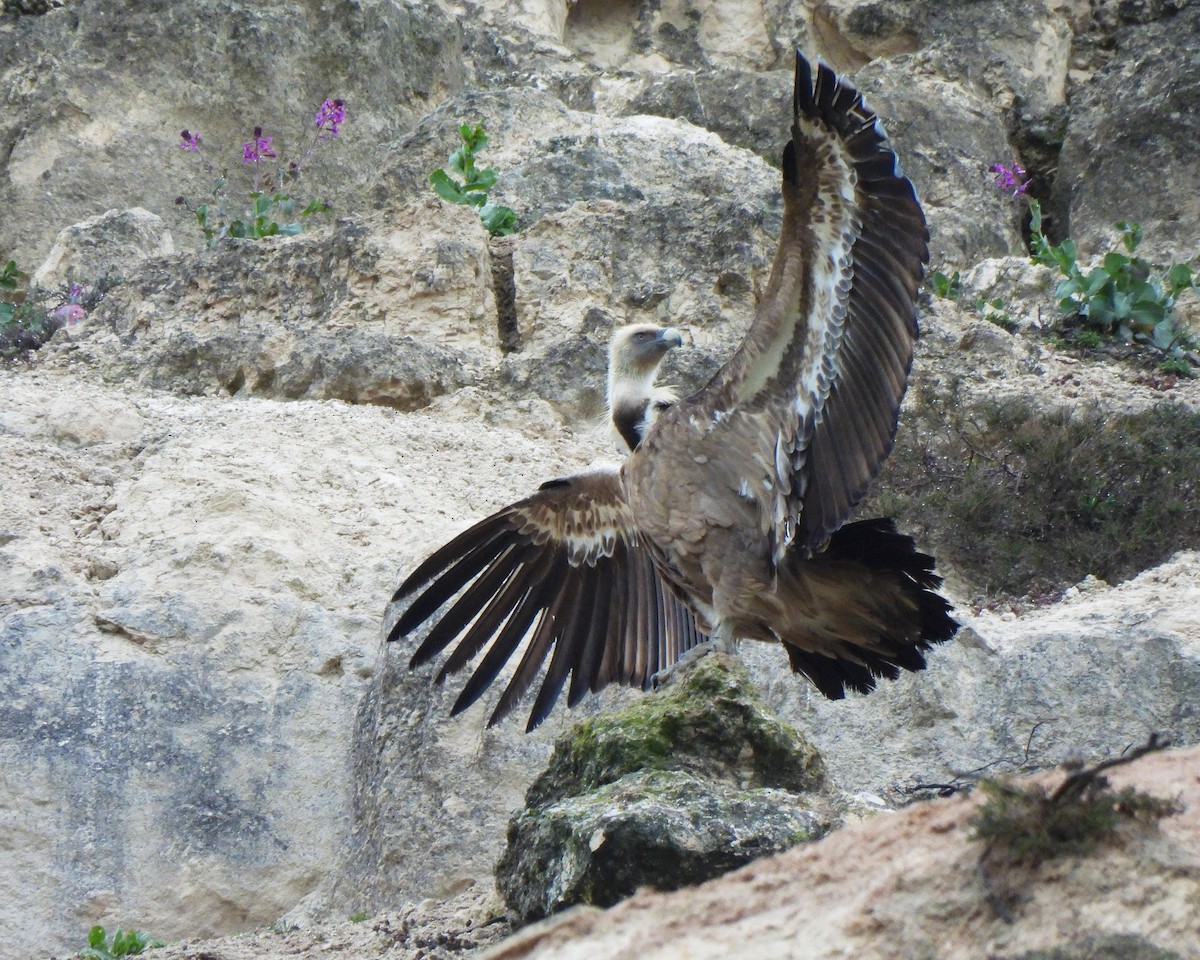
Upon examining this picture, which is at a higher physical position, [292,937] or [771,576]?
[771,576]

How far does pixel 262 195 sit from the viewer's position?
9.35m

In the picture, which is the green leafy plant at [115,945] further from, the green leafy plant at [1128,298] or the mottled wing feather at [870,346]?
the green leafy plant at [1128,298]

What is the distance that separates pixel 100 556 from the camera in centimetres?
600

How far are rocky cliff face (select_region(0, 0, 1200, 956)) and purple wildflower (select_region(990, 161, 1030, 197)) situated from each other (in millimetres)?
121

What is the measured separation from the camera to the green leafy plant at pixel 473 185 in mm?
8688

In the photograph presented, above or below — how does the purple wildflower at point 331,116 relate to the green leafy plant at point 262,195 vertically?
above

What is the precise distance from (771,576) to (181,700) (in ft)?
6.51

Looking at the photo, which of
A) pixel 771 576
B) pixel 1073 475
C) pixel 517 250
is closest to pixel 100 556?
pixel 771 576

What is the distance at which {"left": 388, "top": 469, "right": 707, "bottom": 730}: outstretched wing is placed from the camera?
5.65 meters

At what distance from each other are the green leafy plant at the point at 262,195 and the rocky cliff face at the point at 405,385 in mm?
185

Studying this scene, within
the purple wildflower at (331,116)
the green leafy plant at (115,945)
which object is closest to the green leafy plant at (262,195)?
the purple wildflower at (331,116)

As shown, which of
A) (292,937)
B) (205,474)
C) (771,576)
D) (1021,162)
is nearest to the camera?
(292,937)

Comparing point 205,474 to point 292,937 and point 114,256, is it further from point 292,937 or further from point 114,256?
point 114,256

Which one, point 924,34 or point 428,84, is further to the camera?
point 924,34
